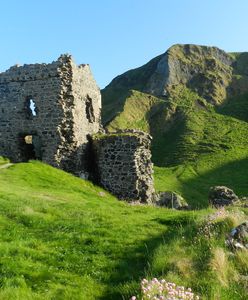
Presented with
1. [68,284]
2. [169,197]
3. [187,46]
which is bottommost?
[169,197]

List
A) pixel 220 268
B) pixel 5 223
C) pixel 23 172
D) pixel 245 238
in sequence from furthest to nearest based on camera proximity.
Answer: pixel 23 172 → pixel 5 223 → pixel 245 238 → pixel 220 268

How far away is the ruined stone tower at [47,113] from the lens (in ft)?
106

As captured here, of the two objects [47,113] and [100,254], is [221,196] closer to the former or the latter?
[47,113]

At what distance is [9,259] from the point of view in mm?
11797

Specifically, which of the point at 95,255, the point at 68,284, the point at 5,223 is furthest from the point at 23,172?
the point at 68,284

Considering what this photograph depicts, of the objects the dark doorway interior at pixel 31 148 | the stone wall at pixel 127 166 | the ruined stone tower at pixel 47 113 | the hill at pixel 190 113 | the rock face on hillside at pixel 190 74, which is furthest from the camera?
the rock face on hillside at pixel 190 74

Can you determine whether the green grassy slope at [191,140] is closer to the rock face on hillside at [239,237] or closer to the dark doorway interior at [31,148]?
the dark doorway interior at [31,148]

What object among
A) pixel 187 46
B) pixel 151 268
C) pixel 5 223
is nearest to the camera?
pixel 151 268

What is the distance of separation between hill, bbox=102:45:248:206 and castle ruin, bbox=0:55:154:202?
64.3 feet

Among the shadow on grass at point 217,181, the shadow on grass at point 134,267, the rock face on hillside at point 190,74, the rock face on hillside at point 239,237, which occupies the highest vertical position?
the rock face on hillside at point 190,74

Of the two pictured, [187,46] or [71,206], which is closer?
[71,206]

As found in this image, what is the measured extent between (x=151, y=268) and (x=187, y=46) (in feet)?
563

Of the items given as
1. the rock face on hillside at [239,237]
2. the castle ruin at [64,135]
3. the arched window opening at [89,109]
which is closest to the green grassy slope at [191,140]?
the arched window opening at [89,109]

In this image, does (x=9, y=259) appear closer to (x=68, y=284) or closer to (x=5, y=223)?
(x=68, y=284)
